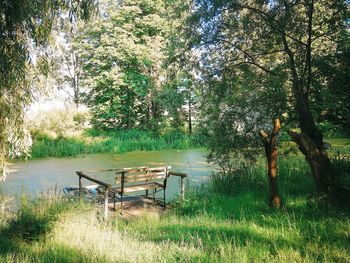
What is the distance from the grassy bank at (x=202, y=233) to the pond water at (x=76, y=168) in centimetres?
236

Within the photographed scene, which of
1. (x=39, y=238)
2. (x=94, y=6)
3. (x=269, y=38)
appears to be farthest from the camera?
(x=269, y=38)

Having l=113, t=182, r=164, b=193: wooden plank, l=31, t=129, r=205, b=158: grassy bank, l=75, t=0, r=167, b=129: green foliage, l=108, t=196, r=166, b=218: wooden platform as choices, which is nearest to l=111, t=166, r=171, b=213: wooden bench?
l=113, t=182, r=164, b=193: wooden plank

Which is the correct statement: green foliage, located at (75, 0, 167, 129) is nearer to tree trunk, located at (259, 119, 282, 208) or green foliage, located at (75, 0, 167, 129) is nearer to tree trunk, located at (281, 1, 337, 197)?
tree trunk, located at (281, 1, 337, 197)

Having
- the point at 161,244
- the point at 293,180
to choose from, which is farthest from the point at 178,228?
the point at 293,180

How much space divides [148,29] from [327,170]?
683 inches

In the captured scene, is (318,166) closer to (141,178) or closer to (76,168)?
(141,178)

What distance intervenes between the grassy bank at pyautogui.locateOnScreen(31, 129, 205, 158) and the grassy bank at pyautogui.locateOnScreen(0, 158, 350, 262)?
7586mm

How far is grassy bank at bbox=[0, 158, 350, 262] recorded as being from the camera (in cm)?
247

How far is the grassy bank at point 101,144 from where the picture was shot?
12742 mm

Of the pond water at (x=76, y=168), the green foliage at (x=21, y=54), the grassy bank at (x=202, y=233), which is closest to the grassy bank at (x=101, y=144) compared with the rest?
the pond water at (x=76, y=168)

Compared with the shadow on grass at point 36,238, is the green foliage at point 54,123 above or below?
above

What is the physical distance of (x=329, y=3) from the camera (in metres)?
5.18

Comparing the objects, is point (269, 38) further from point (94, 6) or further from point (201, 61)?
point (94, 6)

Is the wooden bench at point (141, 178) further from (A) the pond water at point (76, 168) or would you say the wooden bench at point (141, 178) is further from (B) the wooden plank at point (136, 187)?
(A) the pond water at point (76, 168)
